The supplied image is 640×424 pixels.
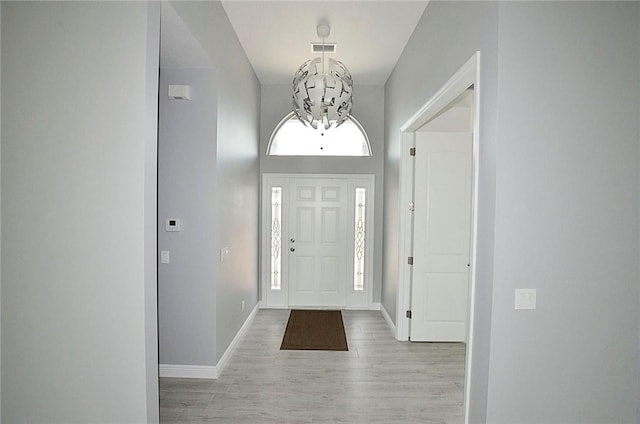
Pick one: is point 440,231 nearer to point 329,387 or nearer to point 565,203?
point 329,387

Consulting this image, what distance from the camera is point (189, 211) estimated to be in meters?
3.08

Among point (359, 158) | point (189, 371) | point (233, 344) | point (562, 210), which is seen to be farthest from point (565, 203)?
point (359, 158)

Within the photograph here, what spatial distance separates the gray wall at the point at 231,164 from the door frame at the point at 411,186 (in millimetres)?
1743

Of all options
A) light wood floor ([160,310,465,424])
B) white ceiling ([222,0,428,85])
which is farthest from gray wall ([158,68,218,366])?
white ceiling ([222,0,428,85])

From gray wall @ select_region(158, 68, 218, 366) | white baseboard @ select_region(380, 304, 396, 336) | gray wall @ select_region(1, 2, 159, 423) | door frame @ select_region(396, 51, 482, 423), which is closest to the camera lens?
gray wall @ select_region(1, 2, 159, 423)

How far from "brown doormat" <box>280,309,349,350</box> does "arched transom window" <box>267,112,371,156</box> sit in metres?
2.24

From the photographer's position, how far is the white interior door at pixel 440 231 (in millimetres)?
3896

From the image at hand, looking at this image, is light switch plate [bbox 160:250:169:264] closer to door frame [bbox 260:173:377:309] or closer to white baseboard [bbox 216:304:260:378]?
white baseboard [bbox 216:304:260:378]

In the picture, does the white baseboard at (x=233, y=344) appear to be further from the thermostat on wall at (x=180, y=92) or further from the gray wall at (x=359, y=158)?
the thermostat on wall at (x=180, y=92)

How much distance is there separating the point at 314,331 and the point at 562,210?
314cm

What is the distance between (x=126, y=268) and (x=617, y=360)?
2.53m

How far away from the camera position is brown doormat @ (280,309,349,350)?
3.89m

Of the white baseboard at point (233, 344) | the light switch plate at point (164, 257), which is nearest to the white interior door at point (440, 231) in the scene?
the white baseboard at point (233, 344)

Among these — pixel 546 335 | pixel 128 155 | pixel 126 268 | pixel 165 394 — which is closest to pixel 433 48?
pixel 546 335
